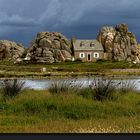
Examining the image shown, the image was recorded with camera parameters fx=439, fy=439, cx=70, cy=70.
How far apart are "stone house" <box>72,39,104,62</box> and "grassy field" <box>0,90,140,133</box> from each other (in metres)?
106

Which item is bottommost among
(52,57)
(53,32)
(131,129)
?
(131,129)

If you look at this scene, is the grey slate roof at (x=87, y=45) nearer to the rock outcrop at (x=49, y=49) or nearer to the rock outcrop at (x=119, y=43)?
the rock outcrop at (x=49, y=49)

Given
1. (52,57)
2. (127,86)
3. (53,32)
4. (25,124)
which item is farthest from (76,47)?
(25,124)

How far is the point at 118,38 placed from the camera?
139750mm

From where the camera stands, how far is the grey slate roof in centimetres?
12628

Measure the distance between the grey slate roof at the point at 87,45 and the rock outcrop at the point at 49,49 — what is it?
9.98 feet

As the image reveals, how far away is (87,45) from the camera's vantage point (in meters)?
128

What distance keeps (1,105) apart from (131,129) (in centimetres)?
707

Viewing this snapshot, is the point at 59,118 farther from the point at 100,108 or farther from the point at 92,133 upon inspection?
the point at 92,133

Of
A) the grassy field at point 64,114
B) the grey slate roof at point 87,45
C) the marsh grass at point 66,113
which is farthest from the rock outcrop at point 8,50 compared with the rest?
the grassy field at point 64,114

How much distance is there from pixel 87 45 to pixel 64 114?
4410 inches

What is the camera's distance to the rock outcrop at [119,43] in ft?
444

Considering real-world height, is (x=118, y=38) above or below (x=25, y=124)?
above

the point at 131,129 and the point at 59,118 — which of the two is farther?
the point at 59,118
